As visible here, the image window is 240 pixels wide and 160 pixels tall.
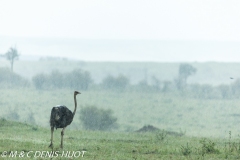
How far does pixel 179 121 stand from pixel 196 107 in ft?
43.1

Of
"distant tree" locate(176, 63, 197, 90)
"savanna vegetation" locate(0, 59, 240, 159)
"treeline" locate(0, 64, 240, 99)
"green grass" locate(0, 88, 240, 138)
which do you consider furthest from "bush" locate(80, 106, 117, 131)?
"distant tree" locate(176, 63, 197, 90)

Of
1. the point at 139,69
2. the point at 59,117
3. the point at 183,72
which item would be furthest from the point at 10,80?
the point at 59,117

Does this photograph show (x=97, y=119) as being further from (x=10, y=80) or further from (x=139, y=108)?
(x=10, y=80)

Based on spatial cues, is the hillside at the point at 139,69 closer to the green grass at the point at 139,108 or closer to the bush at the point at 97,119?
the green grass at the point at 139,108

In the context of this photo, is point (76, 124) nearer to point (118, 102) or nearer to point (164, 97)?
point (118, 102)

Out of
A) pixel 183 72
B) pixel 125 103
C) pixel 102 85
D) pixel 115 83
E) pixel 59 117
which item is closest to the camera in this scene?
pixel 59 117

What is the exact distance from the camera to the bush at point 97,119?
7088cm

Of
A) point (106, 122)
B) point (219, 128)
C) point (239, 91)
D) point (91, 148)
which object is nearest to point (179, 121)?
point (219, 128)

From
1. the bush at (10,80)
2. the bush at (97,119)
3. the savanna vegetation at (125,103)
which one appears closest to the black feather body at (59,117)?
the savanna vegetation at (125,103)

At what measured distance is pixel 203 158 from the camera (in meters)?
20.5

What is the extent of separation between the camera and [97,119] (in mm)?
71688

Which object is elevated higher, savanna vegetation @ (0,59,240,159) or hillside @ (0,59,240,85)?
hillside @ (0,59,240,85)

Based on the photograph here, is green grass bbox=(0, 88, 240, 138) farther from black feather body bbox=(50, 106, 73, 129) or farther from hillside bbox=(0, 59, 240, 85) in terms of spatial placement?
black feather body bbox=(50, 106, 73, 129)

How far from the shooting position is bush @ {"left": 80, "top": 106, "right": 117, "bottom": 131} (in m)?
70.9
